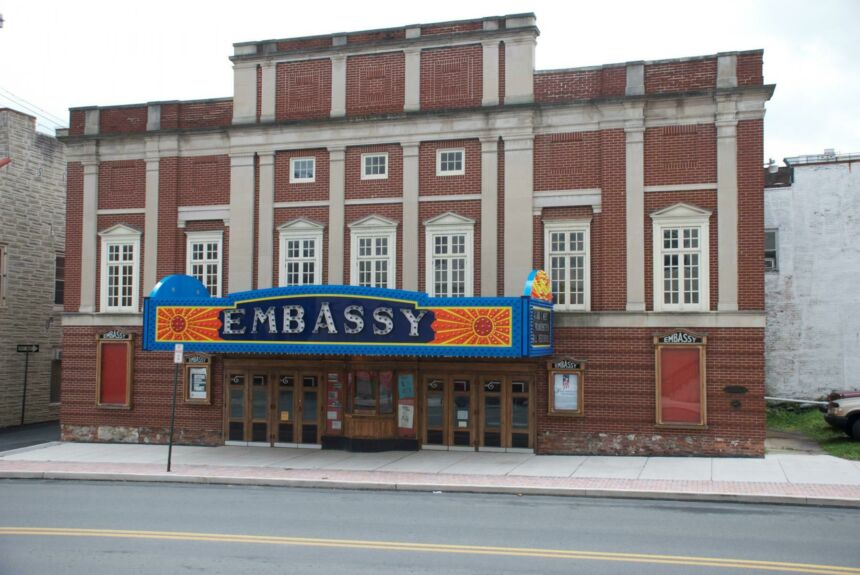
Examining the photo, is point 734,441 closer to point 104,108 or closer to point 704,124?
point 704,124

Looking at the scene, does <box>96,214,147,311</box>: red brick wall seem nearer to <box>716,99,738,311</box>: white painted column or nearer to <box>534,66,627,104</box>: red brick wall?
<box>534,66,627,104</box>: red brick wall

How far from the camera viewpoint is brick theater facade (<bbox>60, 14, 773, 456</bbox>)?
21.6 metres

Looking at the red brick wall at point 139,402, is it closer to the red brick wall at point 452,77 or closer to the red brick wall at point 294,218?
the red brick wall at point 294,218

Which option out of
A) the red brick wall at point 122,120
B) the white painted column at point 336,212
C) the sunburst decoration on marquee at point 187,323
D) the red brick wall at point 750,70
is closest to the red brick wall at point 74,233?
the red brick wall at point 122,120

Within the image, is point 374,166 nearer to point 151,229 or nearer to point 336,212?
point 336,212

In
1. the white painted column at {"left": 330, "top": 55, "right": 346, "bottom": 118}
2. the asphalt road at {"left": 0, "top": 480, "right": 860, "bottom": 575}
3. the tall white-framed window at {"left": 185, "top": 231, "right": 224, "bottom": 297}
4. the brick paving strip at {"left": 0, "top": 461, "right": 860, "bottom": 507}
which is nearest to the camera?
the asphalt road at {"left": 0, "top": 480, "right": 860, "bottom": 575}

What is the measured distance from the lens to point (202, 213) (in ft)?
84.6

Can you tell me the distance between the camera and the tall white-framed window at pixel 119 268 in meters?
26.3

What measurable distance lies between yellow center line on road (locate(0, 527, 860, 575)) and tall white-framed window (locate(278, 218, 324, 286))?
12320 millimetres

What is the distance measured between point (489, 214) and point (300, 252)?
562 cm

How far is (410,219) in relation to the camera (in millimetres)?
23859

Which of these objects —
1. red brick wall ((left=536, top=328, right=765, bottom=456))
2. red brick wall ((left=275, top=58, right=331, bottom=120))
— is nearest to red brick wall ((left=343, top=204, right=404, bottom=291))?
red brick wall ((left=275, top=58, right=331, bottom=120))

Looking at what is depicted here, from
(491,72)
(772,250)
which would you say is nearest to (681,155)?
(491,72)

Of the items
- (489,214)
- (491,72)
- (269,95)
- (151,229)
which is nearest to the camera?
(489,214)
